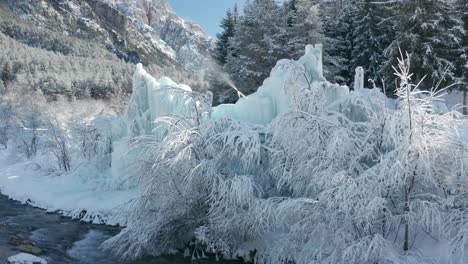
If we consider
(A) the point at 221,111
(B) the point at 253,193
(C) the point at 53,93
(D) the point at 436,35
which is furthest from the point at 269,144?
(C) the point at 53,93

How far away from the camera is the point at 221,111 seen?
18.8 meters

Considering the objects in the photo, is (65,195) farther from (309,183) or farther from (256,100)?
(309,183)

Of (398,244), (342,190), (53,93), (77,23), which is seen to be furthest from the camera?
(77,23)

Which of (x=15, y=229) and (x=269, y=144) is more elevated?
(x=269, y=144)

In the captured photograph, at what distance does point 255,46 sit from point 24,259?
21.2 m

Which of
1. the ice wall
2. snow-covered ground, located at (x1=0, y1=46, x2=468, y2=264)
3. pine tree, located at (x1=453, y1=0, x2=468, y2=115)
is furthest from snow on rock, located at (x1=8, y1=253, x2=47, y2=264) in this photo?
pine tree, located at (x1=453, y1=0, x2=468, y2=115)

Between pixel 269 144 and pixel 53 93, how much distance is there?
2313 inches

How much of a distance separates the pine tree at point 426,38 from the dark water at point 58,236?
58.6ft

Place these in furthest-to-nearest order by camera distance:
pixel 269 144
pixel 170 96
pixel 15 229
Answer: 1. pixel 170 96
2. pixel 15 229
3. pixel 269 144

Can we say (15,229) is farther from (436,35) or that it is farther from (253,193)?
(436,35)

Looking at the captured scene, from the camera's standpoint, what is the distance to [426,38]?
25062 millimetres

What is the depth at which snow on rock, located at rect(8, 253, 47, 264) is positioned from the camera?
12.3 m

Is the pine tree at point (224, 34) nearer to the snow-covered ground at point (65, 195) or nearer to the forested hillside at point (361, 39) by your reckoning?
the forested hillside at point (361, 39)

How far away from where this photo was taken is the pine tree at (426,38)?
80.6 ft
